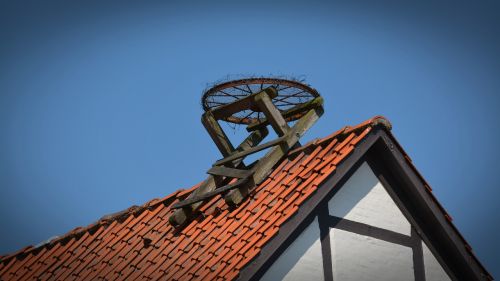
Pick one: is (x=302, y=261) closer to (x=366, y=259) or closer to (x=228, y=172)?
(x=366, y=259)

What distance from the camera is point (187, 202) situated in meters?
9.35

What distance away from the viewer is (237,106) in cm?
979

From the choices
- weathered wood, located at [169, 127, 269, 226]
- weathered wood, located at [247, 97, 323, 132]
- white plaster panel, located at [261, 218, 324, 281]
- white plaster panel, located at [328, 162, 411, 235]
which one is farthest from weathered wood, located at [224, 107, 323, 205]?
white plaster panel, located at [261, 218, 324, 281]

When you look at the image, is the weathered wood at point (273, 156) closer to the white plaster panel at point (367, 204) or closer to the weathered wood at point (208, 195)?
the weathered wood at point (208, 195)

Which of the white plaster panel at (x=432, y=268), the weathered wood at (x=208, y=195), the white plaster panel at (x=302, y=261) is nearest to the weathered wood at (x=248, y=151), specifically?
the weathered wood at (x=208, y=195)

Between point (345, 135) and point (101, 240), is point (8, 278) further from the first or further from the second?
point (345, 135)

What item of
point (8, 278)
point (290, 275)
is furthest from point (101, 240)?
point (290, 275)

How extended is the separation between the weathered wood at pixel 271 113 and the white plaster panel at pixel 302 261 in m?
1.41

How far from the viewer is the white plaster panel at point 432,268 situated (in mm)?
9000

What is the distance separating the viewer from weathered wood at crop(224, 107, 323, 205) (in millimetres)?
9070

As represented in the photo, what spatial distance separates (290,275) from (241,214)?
978 mm

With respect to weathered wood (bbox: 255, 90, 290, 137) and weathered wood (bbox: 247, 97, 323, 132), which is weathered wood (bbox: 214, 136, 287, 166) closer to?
weathered wood (bbox: 255, 90, 290, 137)

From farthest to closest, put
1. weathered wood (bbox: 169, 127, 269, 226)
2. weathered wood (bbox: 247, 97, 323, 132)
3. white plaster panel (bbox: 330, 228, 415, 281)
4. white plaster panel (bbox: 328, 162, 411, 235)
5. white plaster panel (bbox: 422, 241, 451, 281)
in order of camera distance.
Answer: weathered wood (bbox: 247, 97, 323, 132), weathered wood (bbox: 169, 127, 269, 226), white plaster panel (bbox: 422, 241, 451, 281), white plaster panel (bbox: 328, 162, 411, 235), white plaster panel (bbox: 330, 228, 415, 281)

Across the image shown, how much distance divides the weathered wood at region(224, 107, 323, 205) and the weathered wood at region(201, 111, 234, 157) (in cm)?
74
